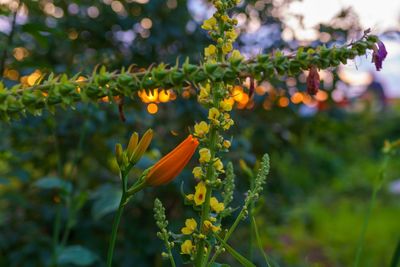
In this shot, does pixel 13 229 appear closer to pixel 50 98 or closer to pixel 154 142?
pixel 154 142

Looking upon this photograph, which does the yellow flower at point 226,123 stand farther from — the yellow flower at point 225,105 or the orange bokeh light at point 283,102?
the orange bokeh light at point 283,102

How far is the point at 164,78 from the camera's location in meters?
0.54

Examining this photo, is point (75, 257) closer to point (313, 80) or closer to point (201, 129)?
point (201, 129)

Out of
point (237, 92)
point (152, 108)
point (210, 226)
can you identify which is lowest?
point (152, 108)

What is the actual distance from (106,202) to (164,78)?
1169mm

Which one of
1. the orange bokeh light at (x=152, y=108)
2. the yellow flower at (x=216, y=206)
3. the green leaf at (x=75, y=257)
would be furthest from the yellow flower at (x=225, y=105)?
the orange bokeh light at (x=152, y=108)

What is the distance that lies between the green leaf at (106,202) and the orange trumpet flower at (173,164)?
37.0 inches

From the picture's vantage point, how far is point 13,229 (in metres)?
2.16

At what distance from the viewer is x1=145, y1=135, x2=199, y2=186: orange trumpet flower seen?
2.20 ft

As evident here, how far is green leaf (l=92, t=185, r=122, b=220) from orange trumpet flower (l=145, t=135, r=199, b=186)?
→ 3.08 ft

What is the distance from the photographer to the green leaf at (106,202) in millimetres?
1620

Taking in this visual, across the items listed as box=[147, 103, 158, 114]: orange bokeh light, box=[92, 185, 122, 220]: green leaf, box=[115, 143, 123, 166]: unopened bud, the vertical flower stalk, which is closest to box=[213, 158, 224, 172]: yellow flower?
the vertical flower stalk

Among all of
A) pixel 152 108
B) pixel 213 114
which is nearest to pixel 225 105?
pixel 213 114

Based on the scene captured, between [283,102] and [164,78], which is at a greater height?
[164,78]
